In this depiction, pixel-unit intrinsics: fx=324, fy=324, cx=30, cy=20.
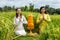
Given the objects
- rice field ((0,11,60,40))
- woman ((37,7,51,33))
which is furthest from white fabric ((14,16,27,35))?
rice field ((0,11,60,40))

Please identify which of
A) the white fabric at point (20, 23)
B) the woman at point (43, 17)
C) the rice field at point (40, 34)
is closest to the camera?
the rice field at point (40, 34)

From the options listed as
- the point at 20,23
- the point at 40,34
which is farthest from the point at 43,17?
the point at 40,34

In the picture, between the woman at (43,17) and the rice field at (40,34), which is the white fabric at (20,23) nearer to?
the woman at (43,17)

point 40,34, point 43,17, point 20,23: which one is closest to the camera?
point 40,34

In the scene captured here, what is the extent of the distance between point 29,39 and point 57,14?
337 cm

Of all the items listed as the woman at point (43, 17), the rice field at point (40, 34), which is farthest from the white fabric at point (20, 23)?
the rice field at point (40, 34)

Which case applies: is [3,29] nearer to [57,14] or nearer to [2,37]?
[2,37]

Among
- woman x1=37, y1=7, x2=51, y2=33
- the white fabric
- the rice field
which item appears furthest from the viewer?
the white fabric

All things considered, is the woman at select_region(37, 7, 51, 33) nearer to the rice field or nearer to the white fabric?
the white fabric

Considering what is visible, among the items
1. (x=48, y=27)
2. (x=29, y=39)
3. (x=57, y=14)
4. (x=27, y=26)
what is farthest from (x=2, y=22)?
(x=57, y=14)

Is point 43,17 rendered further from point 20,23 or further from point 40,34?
point 40,34

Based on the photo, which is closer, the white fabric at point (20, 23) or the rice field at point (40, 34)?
the rice field at point (40, 34)

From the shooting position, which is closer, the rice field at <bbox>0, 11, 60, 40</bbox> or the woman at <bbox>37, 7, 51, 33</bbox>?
the rice field at <bbox>0, 11, 60, 40</bbox>

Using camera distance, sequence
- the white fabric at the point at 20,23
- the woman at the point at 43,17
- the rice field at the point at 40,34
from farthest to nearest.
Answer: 1. the white fabric at the point at 20,23
2. the woman at the point at 43,17
3. the rice field at the point at 40,34
